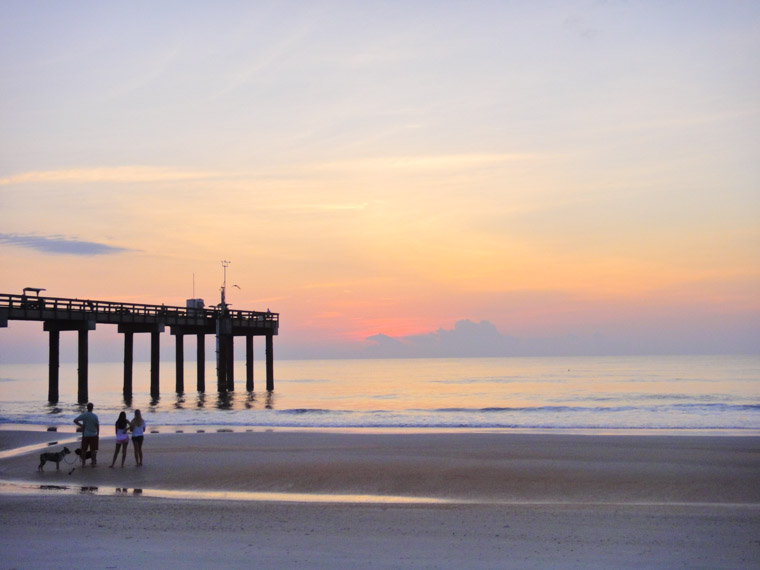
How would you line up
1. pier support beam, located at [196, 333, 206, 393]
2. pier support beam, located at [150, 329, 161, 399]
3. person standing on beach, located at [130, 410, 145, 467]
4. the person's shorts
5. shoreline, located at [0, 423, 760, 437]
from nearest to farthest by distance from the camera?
1. the person's shorts
2. person standing on beach, located at [130, 410, 145, 467]
3. shoreline, located at [0, 423, 760, 437]
4. pier support beam, located at [150, 329, 161, 399]
5. pier support beam, located at [196, 333, 206, 393]

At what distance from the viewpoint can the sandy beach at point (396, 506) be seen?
9.43 metres

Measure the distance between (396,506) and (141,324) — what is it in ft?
114

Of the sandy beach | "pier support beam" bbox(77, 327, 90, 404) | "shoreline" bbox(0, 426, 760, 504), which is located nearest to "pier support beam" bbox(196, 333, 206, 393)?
"pier support beam" bbox(77, 327, 90, 404)

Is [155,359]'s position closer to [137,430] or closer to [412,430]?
[412,430]

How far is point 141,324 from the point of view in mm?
43906

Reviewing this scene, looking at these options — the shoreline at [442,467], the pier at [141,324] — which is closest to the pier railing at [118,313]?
the pier at [141,324]

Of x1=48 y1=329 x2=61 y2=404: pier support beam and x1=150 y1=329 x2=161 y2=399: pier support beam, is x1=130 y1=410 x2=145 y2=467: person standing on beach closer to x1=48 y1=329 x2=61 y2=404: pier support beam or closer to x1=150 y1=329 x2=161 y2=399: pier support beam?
x1=48 y1=329 x2=61 y2=404: pier support beam

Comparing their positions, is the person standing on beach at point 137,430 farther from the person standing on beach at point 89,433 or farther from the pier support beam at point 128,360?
the pier support beam at point 128,360

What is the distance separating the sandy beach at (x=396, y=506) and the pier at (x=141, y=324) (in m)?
16.5

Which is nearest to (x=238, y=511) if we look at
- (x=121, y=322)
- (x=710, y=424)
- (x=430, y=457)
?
(x=430, y=457)

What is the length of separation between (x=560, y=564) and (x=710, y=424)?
23.8m

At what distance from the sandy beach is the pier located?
16549 mm

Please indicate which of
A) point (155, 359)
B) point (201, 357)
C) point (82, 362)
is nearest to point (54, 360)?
point (82, 362)

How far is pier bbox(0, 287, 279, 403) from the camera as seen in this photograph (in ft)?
121
